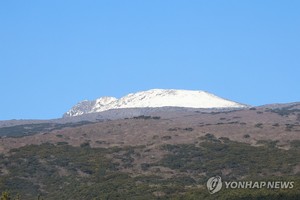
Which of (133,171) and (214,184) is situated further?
(133,171)

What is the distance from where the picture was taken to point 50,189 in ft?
237

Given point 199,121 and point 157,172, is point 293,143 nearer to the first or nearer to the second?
point 157,172

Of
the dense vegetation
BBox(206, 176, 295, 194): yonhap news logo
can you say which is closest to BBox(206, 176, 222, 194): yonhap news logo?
BBox(206, 176, 295, 194): yonhap news logo

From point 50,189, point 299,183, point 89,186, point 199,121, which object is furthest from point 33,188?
point 199,121

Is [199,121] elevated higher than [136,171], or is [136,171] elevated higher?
[199,121]

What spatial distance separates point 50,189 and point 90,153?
754 inches

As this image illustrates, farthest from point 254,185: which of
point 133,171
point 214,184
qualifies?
point 133,171

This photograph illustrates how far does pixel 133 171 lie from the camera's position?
8094 centimetres

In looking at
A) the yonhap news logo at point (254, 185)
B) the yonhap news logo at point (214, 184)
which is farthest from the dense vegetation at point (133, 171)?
the yonhap news logo at point (254, 185)

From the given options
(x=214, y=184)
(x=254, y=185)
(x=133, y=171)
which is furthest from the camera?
(x=133, y=171)

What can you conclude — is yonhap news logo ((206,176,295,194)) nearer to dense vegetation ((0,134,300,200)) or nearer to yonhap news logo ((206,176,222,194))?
yonhap news logo ((206,176,222,194))

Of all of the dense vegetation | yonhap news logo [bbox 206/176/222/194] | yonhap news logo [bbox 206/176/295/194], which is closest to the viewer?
yonhap news logo [bbox 206/176/295/194]

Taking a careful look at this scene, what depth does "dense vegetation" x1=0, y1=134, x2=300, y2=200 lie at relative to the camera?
66.6 meters

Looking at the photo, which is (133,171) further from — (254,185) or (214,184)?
(254,185)
